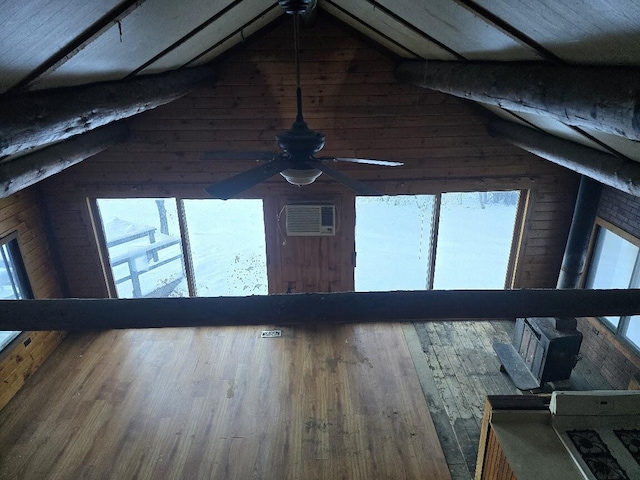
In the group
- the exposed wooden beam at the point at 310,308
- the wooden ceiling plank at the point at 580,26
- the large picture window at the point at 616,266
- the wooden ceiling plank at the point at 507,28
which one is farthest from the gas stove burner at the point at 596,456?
the large picture window at the point at 616,266

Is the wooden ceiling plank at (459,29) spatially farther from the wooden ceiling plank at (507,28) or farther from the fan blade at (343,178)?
the fan blade at (343,178)

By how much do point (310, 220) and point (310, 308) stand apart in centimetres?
451

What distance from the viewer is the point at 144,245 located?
6094 millimetres

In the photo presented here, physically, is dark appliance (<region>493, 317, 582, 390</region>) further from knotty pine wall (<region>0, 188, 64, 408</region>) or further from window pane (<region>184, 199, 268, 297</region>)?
knotty pine wall (<region>0, 188, 64, 408</region>)

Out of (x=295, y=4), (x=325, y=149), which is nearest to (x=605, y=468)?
(x=295, y=4)

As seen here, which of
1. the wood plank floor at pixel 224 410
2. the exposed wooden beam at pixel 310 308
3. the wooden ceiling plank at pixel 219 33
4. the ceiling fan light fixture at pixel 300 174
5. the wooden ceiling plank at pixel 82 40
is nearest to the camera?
the exposed wooden beam at pixel 310 308

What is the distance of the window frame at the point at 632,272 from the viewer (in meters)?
4.50

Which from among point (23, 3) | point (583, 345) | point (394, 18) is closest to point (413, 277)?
point (583, 345)

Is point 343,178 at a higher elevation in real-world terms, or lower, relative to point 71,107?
lower

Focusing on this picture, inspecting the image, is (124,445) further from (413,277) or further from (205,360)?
(413,277)

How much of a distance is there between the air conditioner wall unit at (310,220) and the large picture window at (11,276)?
3.45 m

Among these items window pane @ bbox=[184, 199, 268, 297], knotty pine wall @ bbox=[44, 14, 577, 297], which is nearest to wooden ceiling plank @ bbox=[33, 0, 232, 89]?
knotty pine wall @ bbox=[44, 14, 577, 297]

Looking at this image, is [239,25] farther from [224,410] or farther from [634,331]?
[634,331]

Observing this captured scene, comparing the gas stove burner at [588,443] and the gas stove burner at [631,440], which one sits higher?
the gas stove burner at [631,440]
